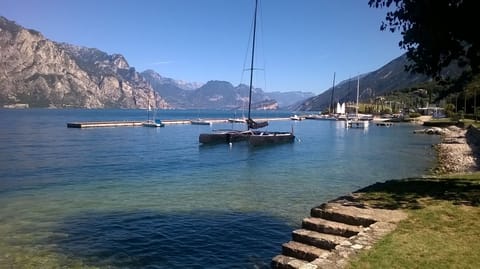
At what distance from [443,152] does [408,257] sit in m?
44.6

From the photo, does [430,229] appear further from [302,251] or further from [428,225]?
[302,251]

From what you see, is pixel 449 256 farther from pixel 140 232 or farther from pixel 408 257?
pixel 140 232

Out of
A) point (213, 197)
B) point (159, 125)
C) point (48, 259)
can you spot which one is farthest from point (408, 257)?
point (159, 125)

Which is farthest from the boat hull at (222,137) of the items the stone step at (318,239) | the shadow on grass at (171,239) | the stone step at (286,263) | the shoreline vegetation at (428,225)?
the stone step at (286,263)

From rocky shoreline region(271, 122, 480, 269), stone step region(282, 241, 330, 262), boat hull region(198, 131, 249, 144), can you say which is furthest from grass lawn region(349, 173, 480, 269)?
boat hull region(198, 131, 249, 144)

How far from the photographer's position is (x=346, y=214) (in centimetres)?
1228

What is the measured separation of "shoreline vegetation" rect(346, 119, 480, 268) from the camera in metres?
8.68

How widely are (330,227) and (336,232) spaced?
0.78 feet

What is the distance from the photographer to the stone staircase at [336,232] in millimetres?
10258

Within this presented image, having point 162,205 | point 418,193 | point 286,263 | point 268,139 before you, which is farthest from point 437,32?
point 268,139

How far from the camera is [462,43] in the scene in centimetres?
1689

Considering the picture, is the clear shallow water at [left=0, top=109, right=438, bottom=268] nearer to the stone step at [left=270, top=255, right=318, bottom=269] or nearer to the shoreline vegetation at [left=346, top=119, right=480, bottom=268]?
the stone step at [left=270, top=255, right=318, bottom=269]

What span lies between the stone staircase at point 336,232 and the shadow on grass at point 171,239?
210 centimetres

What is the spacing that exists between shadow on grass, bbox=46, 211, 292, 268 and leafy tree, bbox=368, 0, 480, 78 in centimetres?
884
